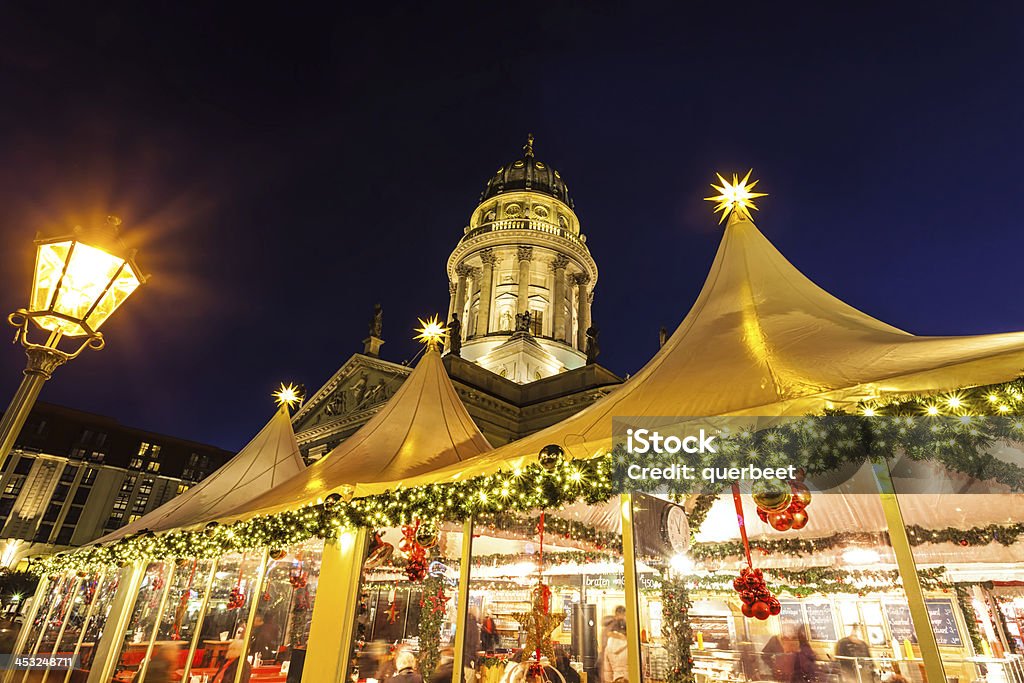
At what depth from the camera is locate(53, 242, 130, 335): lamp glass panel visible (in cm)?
446

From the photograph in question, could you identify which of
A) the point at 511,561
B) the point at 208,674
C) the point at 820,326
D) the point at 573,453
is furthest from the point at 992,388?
the point at 208,674

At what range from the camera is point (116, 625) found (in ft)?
33.7

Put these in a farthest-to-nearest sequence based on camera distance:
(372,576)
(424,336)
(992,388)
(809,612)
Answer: (424,336), (372,576), (809,612), (992,388)

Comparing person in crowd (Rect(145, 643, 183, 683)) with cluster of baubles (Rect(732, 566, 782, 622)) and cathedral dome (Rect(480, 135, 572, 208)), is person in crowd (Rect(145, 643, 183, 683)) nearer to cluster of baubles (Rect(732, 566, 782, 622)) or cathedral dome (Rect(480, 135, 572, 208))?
cluster of baubles (Rect(732, 566, 782, 622))

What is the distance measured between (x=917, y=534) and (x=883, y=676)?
1940 mm

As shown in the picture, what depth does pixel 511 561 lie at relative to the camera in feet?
20.2

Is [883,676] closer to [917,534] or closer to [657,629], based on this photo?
[917,534]

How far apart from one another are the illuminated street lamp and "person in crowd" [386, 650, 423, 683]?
4.78m

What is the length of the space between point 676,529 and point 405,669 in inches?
147

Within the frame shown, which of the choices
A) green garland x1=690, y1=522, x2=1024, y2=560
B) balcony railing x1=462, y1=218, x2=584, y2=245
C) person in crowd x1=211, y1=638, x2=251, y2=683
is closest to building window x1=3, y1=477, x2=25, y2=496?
balcony railing x1=462, y1=218, x2=584, y2=245

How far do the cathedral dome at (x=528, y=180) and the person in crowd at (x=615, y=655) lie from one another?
40180 mm

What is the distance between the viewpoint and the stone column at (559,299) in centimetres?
3612

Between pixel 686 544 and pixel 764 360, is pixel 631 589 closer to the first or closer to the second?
pixel 686 544

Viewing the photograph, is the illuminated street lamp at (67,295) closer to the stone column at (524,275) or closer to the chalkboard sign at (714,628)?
the chalkboard sign at (714,628)
